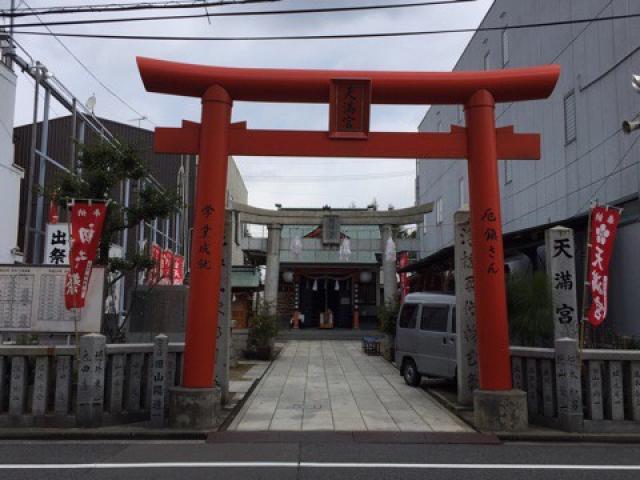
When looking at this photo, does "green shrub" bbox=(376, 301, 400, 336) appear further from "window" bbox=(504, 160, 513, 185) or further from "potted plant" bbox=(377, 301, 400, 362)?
"window" bbox=(504, 160, 513, 185)

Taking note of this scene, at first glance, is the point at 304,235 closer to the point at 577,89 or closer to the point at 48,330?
the point at 577,89

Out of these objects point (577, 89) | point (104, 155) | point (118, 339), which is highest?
point (577, 89)

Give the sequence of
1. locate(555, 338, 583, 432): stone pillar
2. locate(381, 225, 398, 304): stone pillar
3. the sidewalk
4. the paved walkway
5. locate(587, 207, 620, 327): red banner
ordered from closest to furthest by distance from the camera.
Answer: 1. the sidewalk
2. locate(555, 338, 583, 432): stone pillar
3. the paved walkway
4. locate(587, 207, 620, 327): red banner
5. locate(381, 225, 398, 304): stone pillar

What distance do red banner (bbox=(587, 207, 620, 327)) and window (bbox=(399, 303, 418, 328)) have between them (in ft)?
15.0

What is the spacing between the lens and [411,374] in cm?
1426

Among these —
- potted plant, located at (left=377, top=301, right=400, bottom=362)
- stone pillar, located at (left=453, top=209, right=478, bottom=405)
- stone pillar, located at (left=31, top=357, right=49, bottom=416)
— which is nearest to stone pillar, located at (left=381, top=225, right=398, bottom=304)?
potted plant, located at (left=377, top=301, right=400, bottom=362)

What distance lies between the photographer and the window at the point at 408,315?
46.8 feet

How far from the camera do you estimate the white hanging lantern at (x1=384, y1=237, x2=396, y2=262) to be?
2595 centimetres

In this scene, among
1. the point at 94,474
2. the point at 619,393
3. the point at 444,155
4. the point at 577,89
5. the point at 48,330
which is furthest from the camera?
the point at 577,89

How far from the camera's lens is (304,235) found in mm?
34969

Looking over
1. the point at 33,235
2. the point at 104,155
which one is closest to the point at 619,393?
the point at 104,155

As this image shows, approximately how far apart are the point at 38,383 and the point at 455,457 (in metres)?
6.18

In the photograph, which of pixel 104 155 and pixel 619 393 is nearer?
pixel 619 393

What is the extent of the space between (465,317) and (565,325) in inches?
83.9
